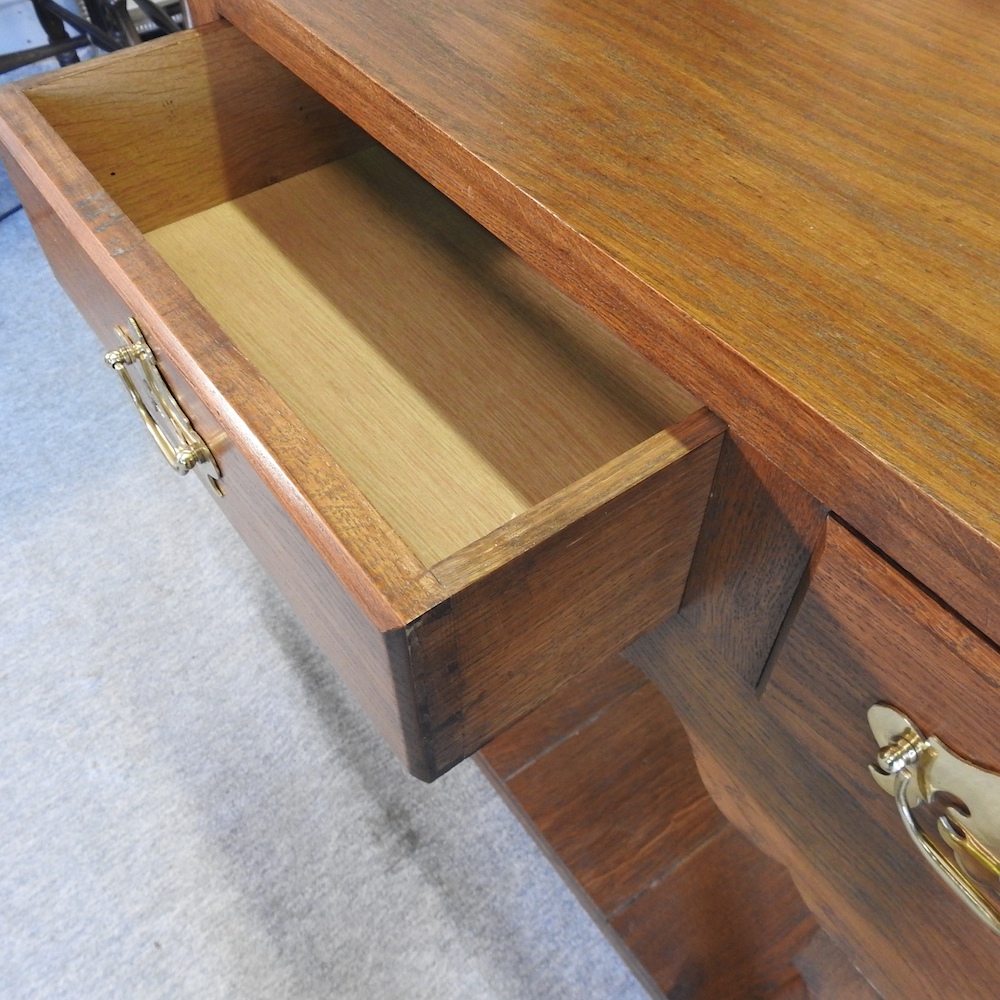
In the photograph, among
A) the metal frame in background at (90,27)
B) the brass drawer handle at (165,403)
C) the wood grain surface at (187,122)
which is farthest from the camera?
the metal frame in background at (90,27)

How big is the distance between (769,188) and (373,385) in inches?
9.4

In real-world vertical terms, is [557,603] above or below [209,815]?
above

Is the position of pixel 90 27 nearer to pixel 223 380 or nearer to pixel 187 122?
pixel 187 122

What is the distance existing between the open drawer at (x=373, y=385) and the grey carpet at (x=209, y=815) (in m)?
0.35

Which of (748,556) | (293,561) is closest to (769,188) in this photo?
(748,556)

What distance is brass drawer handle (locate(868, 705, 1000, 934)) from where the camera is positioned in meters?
0.30

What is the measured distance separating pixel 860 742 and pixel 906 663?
0.06 metres

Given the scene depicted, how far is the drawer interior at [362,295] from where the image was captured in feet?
1.52

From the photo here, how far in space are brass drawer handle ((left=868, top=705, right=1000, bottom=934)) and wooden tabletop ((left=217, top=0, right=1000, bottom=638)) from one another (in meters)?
0.06

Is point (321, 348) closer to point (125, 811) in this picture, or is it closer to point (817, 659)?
point (817, 659)

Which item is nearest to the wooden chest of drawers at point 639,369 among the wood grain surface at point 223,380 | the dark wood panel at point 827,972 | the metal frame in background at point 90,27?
the wood grain surface at point 223,380

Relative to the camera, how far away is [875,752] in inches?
13.4

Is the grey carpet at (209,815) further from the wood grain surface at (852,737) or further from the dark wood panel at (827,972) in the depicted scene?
the wood grain surface at (852,737)

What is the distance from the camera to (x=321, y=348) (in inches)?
20.8
